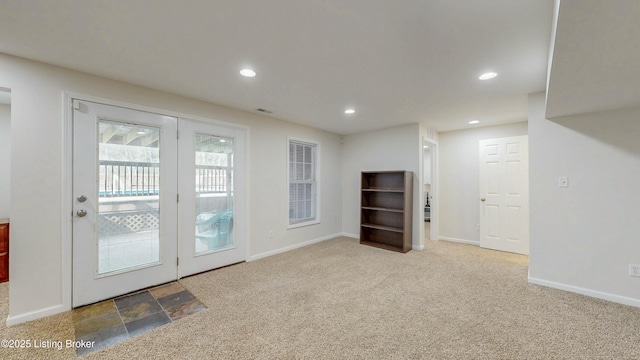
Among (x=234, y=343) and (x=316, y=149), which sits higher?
(x=316, y=149)

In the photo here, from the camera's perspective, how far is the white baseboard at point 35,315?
7.16 feet

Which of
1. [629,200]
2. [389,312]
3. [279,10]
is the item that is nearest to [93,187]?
[279,10]

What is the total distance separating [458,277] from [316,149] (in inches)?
132

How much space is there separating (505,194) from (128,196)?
5666 millimetres

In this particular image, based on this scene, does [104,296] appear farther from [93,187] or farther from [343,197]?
[343,197]

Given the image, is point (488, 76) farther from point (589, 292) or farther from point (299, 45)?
point (589, 292)

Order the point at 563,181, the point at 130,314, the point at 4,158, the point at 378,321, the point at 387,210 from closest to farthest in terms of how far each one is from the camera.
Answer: the point at 378,321 → the point at 130,314 → the point at 563,181 → the point at 4,158 → the point at 387,210

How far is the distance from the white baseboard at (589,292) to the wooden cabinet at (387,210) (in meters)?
1.80

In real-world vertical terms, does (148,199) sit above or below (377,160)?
below

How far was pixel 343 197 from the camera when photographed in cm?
571

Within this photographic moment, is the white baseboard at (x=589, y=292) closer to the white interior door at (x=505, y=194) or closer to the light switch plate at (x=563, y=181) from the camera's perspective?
the light switch plate at (x=563, y=181)

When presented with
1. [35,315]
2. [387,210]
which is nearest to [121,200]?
[35,315]

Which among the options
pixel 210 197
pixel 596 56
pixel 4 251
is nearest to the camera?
Answer: pixel 596 56

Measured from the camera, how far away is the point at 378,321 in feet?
7.34
